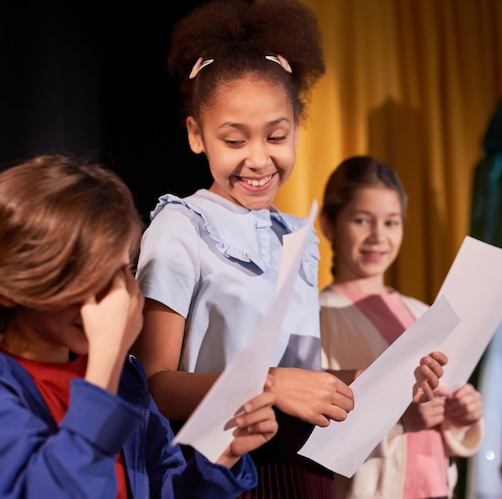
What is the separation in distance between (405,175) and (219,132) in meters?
1.29

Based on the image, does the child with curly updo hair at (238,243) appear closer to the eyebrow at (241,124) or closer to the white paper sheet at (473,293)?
the eyebrow at (241,124)

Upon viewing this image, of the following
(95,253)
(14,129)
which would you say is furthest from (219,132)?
(14,129)

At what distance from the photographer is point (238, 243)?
1.21 m

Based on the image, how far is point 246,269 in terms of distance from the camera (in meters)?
1.19

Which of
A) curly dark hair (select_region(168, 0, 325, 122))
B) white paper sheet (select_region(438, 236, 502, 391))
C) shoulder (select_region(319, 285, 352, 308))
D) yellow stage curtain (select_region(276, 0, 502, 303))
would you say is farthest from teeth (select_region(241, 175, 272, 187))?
yellow stage curtain (select_region(276, 0, 502, 303))

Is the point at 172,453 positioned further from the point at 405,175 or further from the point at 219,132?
the point at 405,175

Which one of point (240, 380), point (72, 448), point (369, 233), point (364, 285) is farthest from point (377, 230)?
point (72, 448)

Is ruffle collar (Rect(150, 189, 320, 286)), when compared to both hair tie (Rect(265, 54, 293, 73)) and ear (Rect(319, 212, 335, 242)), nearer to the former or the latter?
hair tie (Rect(265, 54, 293, 73))

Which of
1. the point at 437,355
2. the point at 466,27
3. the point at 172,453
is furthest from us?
the point at 466,27

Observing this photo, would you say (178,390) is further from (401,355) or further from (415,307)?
(415,307)

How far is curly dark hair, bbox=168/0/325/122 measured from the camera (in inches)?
47.8

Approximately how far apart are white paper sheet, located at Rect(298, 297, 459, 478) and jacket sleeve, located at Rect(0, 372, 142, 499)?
323 millimetres

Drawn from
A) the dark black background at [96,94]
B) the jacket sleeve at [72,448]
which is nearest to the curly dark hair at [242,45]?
the dark black background at [96,94]

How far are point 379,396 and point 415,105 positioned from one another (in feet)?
4.83
